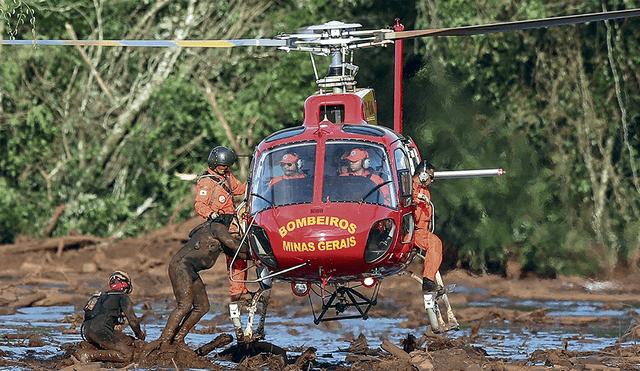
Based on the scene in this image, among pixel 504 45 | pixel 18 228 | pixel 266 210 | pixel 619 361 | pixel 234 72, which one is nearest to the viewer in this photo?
pixel 266 210

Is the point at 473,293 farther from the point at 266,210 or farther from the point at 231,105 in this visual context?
the point at 266,210

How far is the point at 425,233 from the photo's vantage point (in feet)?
41.7

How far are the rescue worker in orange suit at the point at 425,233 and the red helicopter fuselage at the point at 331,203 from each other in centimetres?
31

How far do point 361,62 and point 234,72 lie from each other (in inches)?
199

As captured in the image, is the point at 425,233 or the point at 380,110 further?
the point at 380,110

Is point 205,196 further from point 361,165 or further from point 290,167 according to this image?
point 361,165

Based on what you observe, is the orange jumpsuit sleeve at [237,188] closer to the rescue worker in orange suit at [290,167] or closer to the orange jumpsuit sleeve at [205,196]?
the orange jumpsuit sleeve at [205,196]

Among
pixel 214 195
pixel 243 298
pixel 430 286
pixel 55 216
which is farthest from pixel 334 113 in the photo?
pixel 55 216

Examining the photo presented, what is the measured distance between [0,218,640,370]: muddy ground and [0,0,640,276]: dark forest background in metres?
1.03

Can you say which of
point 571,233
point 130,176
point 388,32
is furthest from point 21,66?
point 388,32

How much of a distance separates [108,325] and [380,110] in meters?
10.9

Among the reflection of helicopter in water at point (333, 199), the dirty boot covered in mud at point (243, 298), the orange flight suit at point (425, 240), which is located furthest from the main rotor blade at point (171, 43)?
the dirty boot covered in mud at point (243, 298)

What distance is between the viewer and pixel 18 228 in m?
26.5

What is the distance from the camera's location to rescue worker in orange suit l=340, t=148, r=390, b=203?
457 inches
